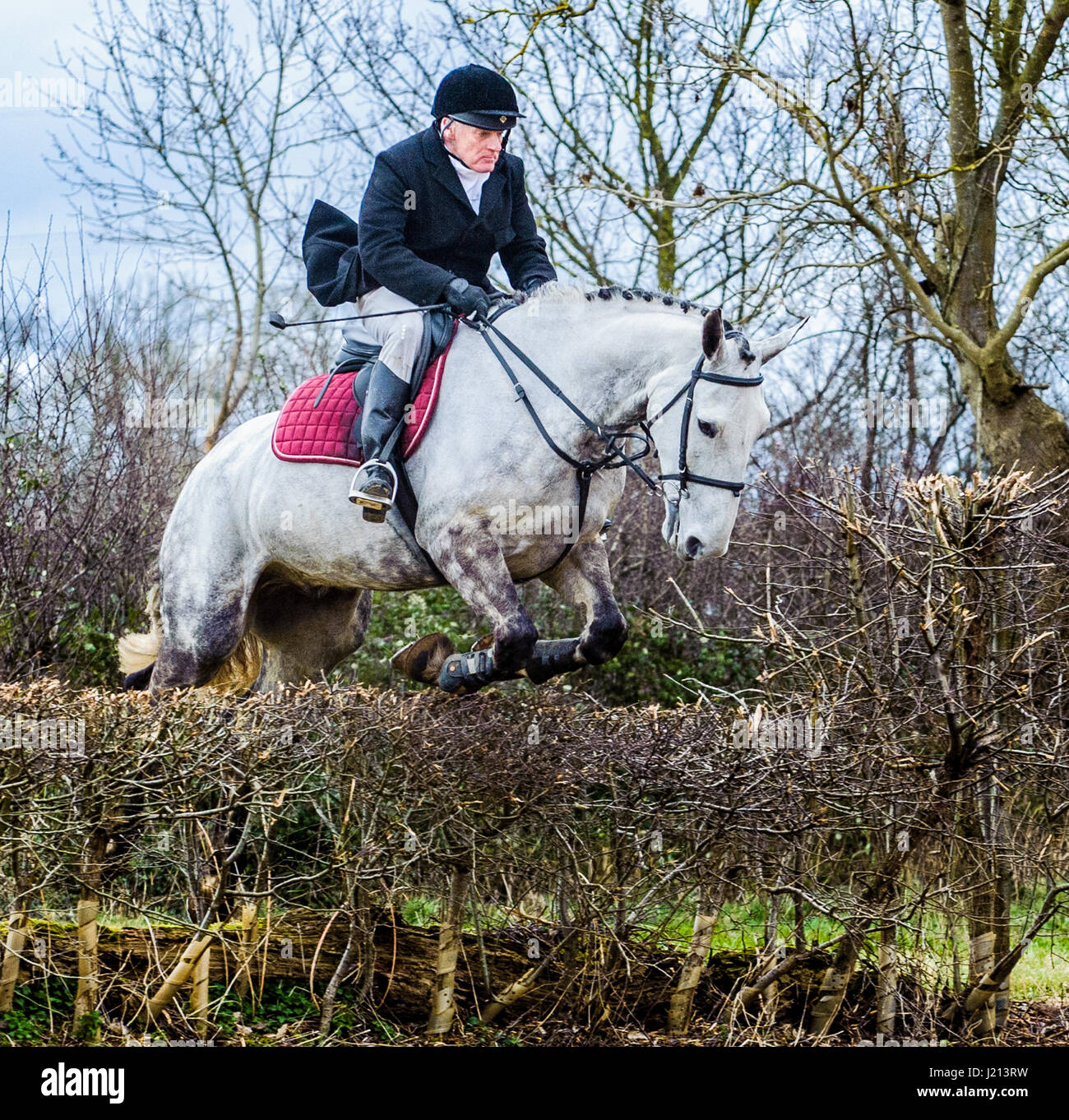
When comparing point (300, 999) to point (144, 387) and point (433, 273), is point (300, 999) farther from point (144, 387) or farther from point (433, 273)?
point (144, 387)

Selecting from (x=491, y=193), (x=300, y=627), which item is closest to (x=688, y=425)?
(x=491, y=193)

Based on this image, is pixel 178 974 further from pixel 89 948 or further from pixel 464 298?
pixel 464 298

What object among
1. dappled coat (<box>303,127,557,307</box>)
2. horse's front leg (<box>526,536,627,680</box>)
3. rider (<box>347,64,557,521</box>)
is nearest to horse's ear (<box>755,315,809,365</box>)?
horse's front leg (<box>526,536,627,680</box>)

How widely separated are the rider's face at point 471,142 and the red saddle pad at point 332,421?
2.19 ft

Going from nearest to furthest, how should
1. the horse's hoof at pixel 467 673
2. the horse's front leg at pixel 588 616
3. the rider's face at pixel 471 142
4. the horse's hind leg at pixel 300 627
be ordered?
the horse's hoof at pixel 467 673, the horse's front leg at pixel 588 616, the rider's face at pixel 471 142, the horse's hind leg at pixel 300 627

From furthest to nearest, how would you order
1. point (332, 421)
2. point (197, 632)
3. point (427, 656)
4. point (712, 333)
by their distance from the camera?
1. point (197, 632)
2. point (427, 656)
3. point (332, 421)
4. point (712, 333)

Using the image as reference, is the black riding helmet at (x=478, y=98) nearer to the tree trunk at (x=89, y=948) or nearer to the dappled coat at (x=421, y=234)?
the dappled coat at (x=421, y=234)

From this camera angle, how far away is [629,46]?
493 inches

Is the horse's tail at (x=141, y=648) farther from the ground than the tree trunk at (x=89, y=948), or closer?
farther from the ground

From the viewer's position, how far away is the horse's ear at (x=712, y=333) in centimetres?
457

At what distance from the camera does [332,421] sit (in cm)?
545

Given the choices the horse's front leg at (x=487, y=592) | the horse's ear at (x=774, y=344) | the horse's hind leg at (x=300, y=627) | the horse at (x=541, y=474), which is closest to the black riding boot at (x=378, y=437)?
the horse at (x=541, y=474)

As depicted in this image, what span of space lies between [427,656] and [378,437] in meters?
1.05

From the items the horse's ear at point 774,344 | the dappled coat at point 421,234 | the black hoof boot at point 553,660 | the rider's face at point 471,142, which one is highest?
the rider's face at point 471,142
